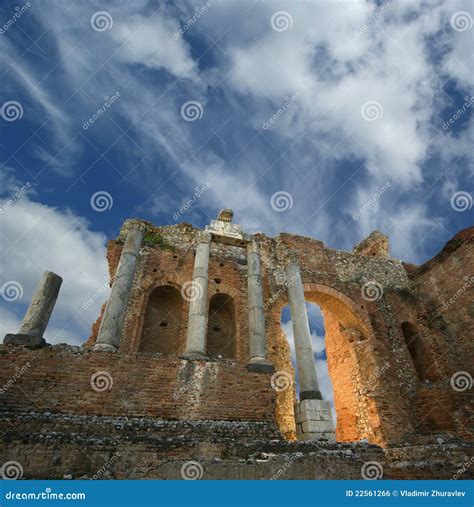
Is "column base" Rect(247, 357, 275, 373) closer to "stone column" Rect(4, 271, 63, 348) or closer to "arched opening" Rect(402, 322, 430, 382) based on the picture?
"stone column" Rect(4, 271, 63, 348)

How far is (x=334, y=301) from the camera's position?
13.5m

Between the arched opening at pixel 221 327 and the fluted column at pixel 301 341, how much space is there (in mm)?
2401

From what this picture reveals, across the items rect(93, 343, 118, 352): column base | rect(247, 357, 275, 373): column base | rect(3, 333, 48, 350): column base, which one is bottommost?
rect(247, 357, 275, 373): column base

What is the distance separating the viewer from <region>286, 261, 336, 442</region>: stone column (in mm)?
8141

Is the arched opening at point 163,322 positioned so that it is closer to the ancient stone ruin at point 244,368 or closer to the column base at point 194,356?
the ancient stone ruin at point 244,368

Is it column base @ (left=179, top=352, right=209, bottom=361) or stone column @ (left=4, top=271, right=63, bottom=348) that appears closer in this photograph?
stone column @ (left=4, top=271, right=63, bottom=348)

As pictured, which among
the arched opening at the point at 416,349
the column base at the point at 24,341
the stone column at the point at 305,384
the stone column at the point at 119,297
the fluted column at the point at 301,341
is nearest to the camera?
the column base at the point at 24,341

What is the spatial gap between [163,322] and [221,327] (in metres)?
2.16

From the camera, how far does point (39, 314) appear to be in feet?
26.6

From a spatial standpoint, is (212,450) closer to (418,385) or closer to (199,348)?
(199,348)

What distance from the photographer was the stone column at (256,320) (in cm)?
843

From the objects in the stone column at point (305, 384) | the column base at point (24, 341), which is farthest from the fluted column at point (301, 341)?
the column base at point (24, 341)

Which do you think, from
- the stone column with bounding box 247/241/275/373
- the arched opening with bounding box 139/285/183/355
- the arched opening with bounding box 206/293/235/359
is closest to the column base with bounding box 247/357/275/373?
the stone column with bounding box 247/241/275/373

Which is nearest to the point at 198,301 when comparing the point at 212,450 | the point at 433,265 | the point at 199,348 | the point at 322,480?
the point at 199,348
